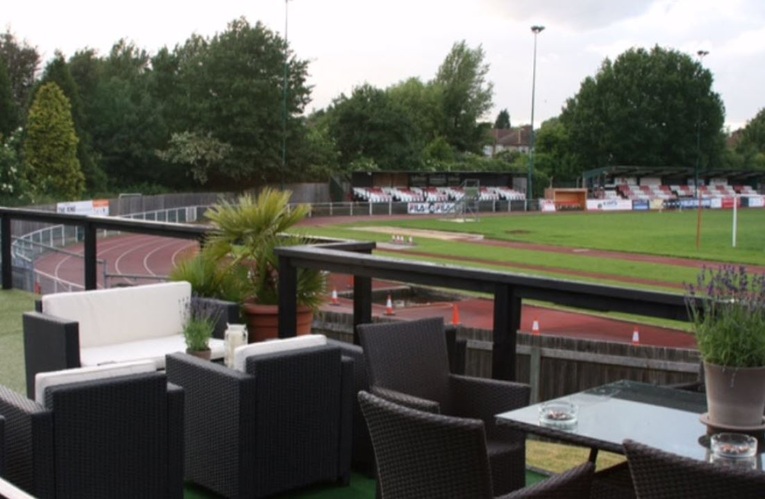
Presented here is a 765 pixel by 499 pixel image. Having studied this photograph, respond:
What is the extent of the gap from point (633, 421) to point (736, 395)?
404 millimetres

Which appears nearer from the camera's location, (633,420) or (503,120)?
(633,420)

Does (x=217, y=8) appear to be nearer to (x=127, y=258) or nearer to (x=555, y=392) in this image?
(x=127, y=258)

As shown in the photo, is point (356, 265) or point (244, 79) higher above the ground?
point (244, 79)

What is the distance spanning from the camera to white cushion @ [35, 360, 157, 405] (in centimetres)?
399

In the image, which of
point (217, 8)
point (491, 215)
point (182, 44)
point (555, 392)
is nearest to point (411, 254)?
point (555, 392)

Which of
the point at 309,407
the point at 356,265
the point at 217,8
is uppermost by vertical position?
the point at 217,8

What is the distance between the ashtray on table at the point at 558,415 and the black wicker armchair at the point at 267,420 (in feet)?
4.80

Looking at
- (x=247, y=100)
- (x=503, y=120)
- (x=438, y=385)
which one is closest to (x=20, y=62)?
(x=247, y=100)

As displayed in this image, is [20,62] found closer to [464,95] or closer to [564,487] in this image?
[464,95]

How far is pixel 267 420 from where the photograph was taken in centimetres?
469

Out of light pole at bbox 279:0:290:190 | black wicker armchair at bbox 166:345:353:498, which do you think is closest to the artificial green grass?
black wicker armchair at bbox 166:345:353:498

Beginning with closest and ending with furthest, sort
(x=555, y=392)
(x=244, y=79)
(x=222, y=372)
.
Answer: (x=222, y=372) < (x=555, y=392) < (x=244, y=79)

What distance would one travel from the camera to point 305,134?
189 feet

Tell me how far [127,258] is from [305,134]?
28.3 metres
